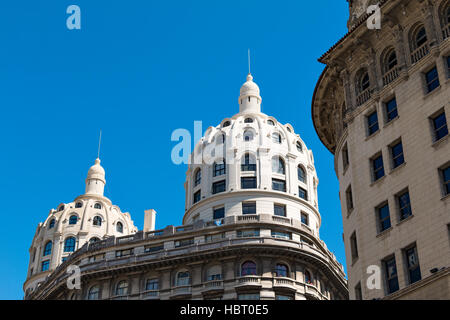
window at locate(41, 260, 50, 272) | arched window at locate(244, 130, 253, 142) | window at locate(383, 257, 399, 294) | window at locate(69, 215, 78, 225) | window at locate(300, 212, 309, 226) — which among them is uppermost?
arched window at locate(244, 130, 253, 142)

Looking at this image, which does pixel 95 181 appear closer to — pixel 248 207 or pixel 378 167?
pixel 248 207

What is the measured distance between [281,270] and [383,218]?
121 ft

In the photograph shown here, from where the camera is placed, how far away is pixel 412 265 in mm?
38281

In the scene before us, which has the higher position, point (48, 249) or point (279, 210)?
point (48, 249)

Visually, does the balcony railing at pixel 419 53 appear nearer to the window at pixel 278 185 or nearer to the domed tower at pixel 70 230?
the window at pixel 278 185

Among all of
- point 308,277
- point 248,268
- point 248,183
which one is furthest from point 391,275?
point 248,183

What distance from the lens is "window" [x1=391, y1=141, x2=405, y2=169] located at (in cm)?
4211

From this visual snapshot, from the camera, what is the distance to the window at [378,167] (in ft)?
143

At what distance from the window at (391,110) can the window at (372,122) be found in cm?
103

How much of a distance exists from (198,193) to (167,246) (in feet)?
41.0

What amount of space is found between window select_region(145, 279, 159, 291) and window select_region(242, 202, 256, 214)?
14012 mm

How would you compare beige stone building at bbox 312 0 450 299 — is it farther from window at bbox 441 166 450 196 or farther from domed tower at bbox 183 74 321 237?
domed tower at bbox 183 74 321 237

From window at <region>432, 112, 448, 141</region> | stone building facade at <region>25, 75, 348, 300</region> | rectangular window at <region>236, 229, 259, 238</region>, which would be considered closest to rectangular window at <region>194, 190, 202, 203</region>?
stone building facade at <region>25, 75, 348, 300</region>
